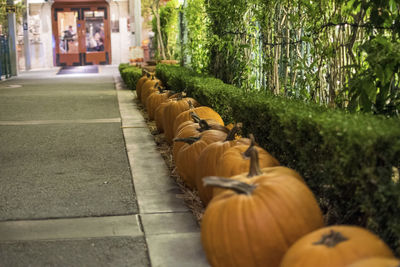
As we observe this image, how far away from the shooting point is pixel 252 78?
23.6 ft

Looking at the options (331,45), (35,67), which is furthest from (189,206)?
(35,67)

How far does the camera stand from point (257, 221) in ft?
9.37

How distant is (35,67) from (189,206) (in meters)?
32.6

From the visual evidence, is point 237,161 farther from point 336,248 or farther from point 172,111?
point 172,111

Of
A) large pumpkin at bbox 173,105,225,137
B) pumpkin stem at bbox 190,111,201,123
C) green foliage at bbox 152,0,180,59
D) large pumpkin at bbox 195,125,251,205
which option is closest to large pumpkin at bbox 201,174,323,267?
large pumpkin at bbox 195,125,251,205

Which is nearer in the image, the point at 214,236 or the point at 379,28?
the point at 214,236

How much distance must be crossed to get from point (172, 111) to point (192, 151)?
2.18m

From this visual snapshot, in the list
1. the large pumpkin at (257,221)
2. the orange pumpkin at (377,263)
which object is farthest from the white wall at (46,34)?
the orange pumpkin at (377,263)

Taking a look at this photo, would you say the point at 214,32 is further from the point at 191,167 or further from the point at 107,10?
the point at 107,10

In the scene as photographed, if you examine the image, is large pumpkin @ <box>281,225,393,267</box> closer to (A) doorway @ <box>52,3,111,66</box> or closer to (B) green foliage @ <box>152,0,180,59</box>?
(B) green foliage @ <box>152,0,180,59</box>

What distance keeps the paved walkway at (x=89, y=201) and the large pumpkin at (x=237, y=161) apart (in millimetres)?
499

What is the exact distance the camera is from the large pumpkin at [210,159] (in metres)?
4.12

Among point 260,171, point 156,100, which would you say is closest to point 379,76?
point 260,171

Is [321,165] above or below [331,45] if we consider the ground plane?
below
